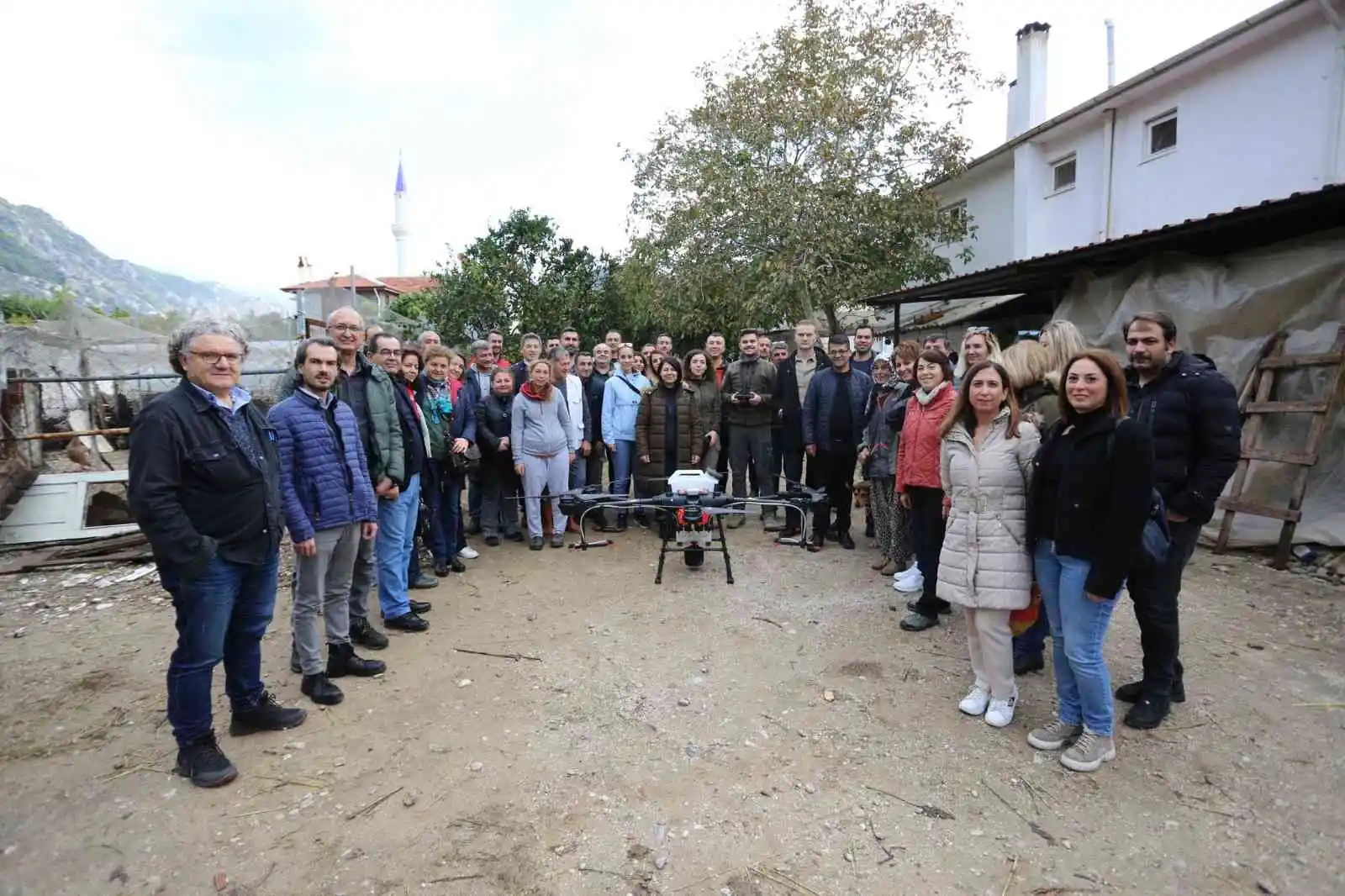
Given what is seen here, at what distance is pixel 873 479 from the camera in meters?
5.20

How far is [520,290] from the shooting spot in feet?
65.0

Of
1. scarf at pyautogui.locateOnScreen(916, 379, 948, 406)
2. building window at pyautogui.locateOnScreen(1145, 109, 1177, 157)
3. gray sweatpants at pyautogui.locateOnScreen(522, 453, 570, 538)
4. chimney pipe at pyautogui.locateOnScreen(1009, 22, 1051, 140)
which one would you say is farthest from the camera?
chimney pipe at pyautogui.locateOnScreen(1009, 22, 1051, 140)

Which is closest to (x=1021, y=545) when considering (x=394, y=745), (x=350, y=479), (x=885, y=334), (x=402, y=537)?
(x=394, y=745)

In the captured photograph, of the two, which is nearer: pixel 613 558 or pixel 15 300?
pixel 613 558

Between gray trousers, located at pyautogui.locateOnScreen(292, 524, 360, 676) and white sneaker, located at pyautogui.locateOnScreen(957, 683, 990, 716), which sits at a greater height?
gray trousers, located at pyautogui.locateOnScreen(292, 524, 360, 676)

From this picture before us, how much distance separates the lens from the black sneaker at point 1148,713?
2.98 meters

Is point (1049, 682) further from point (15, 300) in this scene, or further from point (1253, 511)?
point (15, 300)

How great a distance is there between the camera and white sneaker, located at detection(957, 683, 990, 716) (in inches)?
124

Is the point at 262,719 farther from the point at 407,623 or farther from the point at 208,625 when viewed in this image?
the point at 407,623

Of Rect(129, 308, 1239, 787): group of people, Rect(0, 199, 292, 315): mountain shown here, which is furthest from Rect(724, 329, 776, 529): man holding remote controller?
Rect(0, 199, 292, 315): mountain

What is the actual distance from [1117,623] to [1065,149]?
11.5 meters

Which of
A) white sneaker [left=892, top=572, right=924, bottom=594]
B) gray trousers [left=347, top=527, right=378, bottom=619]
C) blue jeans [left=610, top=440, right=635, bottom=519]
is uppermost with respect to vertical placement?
blue jeans [left=610, top=440, right=635, bottom=519]

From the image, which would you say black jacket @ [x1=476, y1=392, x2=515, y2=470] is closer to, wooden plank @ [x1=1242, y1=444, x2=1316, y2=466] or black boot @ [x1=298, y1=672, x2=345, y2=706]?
black boot @ [x1=298, y1=672, x2=345, y2=706]

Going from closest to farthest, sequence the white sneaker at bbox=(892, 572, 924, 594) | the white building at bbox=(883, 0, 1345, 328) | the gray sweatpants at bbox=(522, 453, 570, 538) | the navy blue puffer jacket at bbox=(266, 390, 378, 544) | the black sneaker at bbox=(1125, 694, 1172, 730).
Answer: the black sneaker at bbox=(1125, 694, 1172, 730)
the navy blue puffer jacket at bbox=(266, 390, 378, 544)
the white sneaker at bbox=(892, 572, 924, 594)
the gray sweatpants at bbox=(522, 453, 570, 538)
the white building at bbox=(883, 0, 1345, 328)
